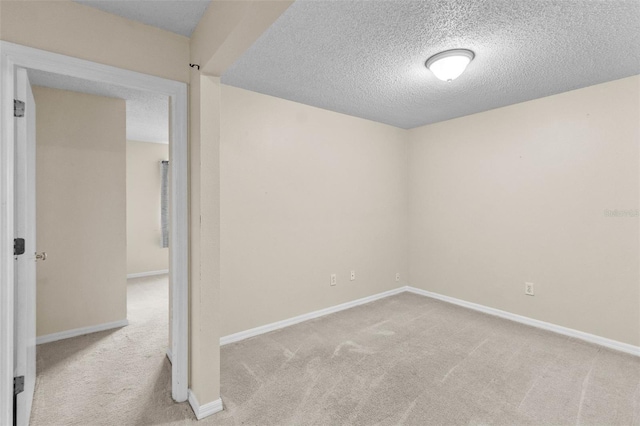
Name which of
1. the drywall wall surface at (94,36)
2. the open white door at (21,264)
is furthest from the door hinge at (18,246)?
the drywall wall surface at (94,36)

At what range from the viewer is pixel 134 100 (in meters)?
3.31

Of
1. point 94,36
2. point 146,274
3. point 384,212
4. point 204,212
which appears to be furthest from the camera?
point 146,274

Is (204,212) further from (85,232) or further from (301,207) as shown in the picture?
(85,232)

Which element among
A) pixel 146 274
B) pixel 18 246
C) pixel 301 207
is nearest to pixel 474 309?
pixel 301 207

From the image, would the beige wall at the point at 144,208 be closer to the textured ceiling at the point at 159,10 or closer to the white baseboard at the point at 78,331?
the white baseboard at the point at 78,331

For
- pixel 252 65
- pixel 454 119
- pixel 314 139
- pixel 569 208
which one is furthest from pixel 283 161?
pixel 569 208

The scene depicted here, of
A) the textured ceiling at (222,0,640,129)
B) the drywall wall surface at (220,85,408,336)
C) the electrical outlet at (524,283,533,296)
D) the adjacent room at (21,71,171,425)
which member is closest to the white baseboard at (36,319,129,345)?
the adjacent room at (21,71,171,425)

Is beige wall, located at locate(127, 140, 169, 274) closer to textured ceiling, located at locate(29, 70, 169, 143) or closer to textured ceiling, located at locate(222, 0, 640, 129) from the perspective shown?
textured ceiling, located at locate(29, 70, 169, 143)

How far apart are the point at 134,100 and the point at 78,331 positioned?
2.39 metres

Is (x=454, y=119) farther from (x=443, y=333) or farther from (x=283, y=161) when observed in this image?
(x=443, y=333)

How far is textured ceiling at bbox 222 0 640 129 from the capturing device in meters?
1.75

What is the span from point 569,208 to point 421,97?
1.80 meters

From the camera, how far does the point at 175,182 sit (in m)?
1.95

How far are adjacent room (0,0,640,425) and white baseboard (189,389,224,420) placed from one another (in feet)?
0.03
